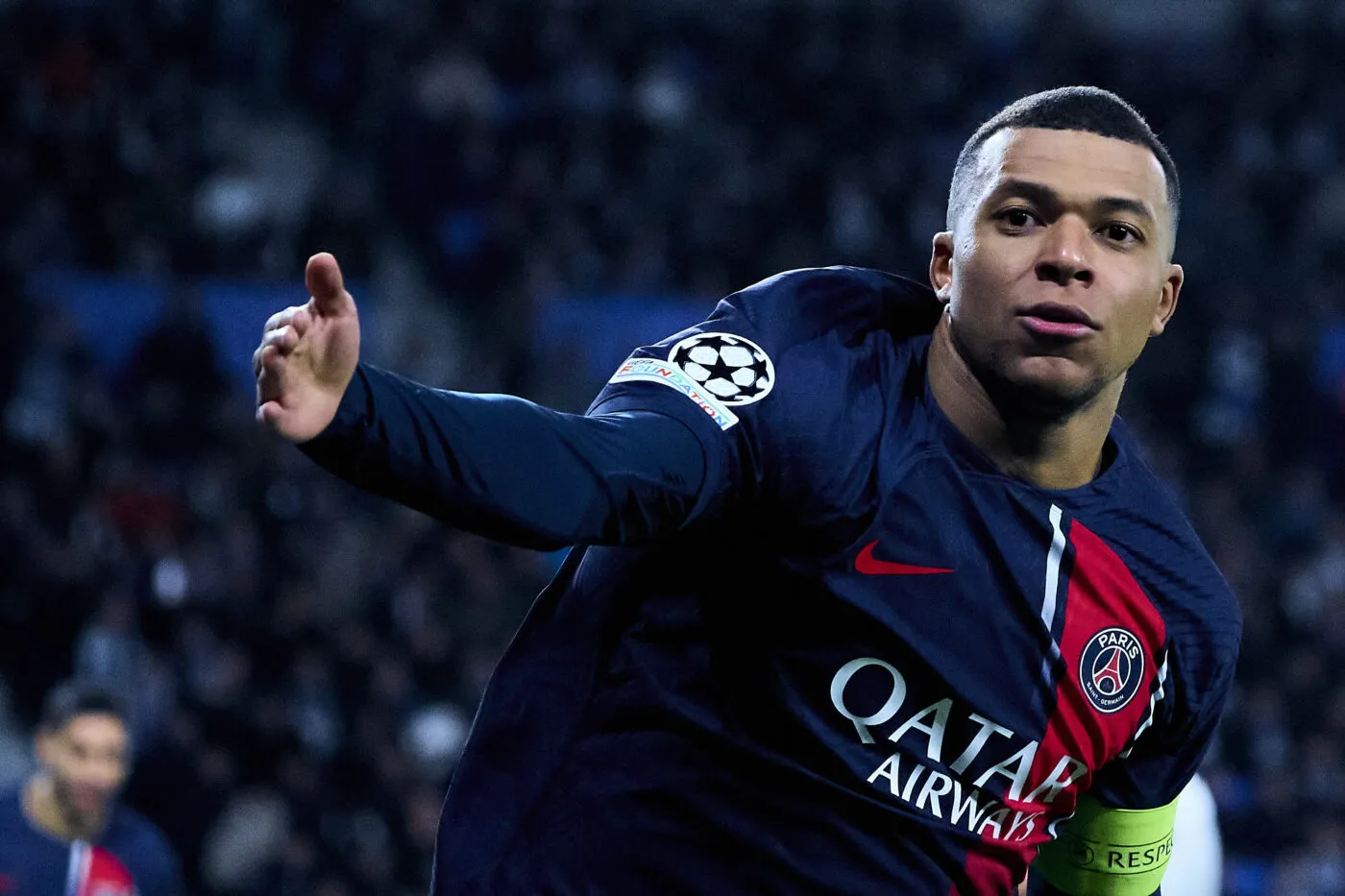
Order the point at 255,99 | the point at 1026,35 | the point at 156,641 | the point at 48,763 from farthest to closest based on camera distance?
the point at 1026,35 → the point at 255,99 → the point at 156,641 → the point at 48,763

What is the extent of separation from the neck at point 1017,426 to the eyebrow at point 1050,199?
225mm

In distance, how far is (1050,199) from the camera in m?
2.27

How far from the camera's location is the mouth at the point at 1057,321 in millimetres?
2252

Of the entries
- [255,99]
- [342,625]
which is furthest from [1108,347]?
[255,99]

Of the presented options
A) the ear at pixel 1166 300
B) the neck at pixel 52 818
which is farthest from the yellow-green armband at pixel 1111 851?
the neck at pixel 52 818

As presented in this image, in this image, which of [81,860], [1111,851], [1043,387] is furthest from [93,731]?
[1043,387]

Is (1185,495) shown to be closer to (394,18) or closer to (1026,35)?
(1026,35)

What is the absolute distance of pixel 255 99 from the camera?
11812 millimetres

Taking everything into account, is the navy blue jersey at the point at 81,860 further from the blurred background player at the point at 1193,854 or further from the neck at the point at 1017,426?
the neck at the point at 1017,426

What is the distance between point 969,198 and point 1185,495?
28.8 feet

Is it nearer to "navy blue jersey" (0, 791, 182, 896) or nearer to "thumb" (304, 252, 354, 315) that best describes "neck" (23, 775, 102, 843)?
"navy blue jersey" (0, 791, 182, 896)

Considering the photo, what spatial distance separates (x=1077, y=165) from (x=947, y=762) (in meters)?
0.84

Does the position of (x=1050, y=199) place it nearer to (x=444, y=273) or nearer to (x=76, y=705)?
(x=76, y=705)

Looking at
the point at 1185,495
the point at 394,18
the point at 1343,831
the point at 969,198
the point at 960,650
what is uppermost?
the point at 394,18
